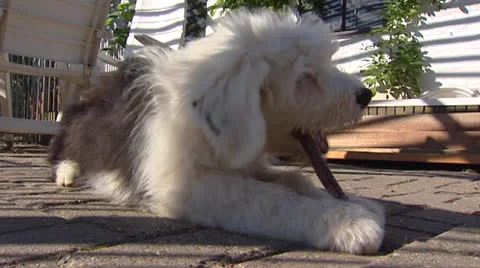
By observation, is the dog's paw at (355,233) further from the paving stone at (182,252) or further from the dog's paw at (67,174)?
the dog's paw at (67,174)

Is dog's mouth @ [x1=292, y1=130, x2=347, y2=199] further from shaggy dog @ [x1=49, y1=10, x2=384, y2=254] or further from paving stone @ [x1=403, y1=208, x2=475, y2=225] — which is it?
paving stone @ [x1=403, y1=208, x2=475, y2=225]

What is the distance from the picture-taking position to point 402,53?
640 cm

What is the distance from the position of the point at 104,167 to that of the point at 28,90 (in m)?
6.43

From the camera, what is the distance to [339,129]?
8.13 ft

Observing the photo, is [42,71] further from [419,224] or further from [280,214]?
[419,224]

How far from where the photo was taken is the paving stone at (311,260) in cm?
164

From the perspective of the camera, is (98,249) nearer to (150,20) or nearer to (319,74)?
(319,74)

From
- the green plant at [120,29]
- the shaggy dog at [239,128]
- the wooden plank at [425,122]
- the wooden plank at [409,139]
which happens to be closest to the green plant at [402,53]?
the wooden plank at [425,122]

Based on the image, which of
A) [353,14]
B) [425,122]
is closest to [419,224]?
[425,122]

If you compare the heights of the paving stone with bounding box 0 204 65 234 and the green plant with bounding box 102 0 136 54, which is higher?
the green plant with bounding box 102 0 136 54

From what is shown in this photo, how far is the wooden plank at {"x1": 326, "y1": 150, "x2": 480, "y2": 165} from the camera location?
5051 millimetres

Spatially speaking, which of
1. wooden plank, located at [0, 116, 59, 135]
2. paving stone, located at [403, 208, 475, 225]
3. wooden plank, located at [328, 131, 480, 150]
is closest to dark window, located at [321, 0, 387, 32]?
wooden plank, located at [328, 131, 480, 150]

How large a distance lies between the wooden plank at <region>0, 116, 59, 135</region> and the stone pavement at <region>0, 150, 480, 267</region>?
216cm

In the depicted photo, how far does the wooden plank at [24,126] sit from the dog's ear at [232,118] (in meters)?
3.43
